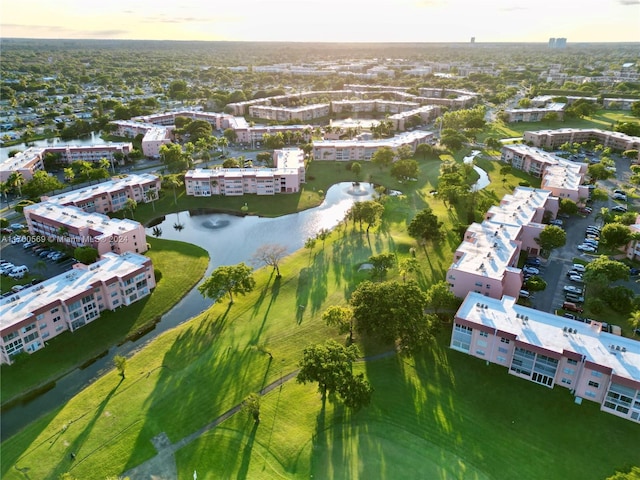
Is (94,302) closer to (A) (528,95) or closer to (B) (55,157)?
(B) (55,157)

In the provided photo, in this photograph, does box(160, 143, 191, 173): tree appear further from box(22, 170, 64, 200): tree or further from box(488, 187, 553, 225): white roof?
box(488, 187, 553, 225): white roof

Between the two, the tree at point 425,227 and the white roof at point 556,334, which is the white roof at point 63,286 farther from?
the white roof at point 556,334

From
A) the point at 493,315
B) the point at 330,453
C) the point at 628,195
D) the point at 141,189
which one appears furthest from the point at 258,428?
the point at 628,195

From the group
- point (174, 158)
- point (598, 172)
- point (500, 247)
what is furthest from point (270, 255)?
point (598, 172)

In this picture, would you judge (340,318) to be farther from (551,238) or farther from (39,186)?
(39,186)

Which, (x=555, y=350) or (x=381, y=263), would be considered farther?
(x=381, y=263)
